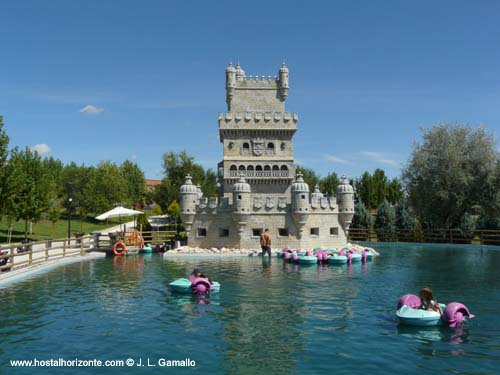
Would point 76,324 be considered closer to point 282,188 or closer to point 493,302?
point 493,302

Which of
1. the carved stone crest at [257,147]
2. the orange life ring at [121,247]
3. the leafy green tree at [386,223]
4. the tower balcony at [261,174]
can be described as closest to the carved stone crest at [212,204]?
the tower balcony at [261,174]

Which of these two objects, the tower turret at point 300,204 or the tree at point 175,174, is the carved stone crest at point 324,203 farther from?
the tree at point 175,174

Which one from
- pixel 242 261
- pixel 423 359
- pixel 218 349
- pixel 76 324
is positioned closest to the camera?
pixel 423 359

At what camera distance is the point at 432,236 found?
41750 mm

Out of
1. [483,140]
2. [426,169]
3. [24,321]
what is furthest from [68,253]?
[483,140]

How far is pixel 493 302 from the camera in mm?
16203

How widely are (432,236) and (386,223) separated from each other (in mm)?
5675

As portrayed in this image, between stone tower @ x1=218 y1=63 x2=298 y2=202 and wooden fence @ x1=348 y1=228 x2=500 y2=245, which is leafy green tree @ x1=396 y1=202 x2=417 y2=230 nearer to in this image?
wooden fence @ x1=348 y1=228 x2=500 y2=245

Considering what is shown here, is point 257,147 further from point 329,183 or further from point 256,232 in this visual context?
point 329,183

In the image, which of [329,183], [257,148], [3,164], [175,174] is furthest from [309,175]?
[3,164]

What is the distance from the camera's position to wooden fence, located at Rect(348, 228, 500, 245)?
38.5 meters

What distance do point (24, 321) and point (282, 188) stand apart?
28581 millimetres

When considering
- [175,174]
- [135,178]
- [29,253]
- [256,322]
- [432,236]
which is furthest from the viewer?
[135,178]

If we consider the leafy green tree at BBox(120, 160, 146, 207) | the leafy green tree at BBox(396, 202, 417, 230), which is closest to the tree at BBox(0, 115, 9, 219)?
the leafy green tree at BBox(396, 202, 417, 230)
